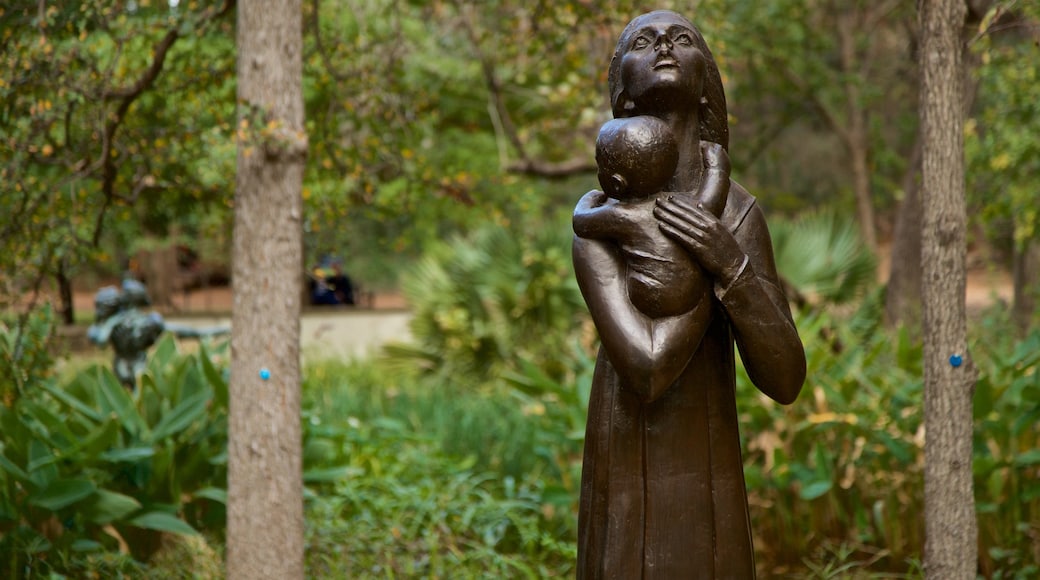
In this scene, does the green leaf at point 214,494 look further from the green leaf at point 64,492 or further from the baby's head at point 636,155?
the baby's head at point 636,155

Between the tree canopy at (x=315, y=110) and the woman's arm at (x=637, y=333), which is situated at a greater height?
the tree canopy at (x=315, y=110)

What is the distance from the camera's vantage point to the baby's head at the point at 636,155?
261 centimetres

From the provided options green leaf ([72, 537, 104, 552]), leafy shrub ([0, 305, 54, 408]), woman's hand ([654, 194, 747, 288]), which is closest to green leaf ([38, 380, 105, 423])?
leafy shrub ([0, 305, 54, 408])

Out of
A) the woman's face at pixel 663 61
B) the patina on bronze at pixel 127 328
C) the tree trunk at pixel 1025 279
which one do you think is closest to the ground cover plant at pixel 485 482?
the patina on bronze at pixel 127 328

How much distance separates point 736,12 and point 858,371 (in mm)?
8005

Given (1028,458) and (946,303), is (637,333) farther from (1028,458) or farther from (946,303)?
(1028,458)

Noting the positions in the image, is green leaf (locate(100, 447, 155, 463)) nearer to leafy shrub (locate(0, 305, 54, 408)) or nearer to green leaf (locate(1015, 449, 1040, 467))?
leafy shrub (locate(0, 305, 54, 408))

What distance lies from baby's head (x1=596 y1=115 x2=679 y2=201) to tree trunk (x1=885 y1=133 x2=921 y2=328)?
781cm

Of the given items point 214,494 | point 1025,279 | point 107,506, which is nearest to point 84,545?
point 107,506

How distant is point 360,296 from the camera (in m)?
25.2

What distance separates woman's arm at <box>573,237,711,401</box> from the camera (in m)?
2.57

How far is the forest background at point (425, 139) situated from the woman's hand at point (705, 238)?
194cm

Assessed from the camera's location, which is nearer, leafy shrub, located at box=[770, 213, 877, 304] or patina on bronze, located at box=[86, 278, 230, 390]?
patina on bronze, located at box=[86, 278, 230, 390]

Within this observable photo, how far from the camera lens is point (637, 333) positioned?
2586 mm
